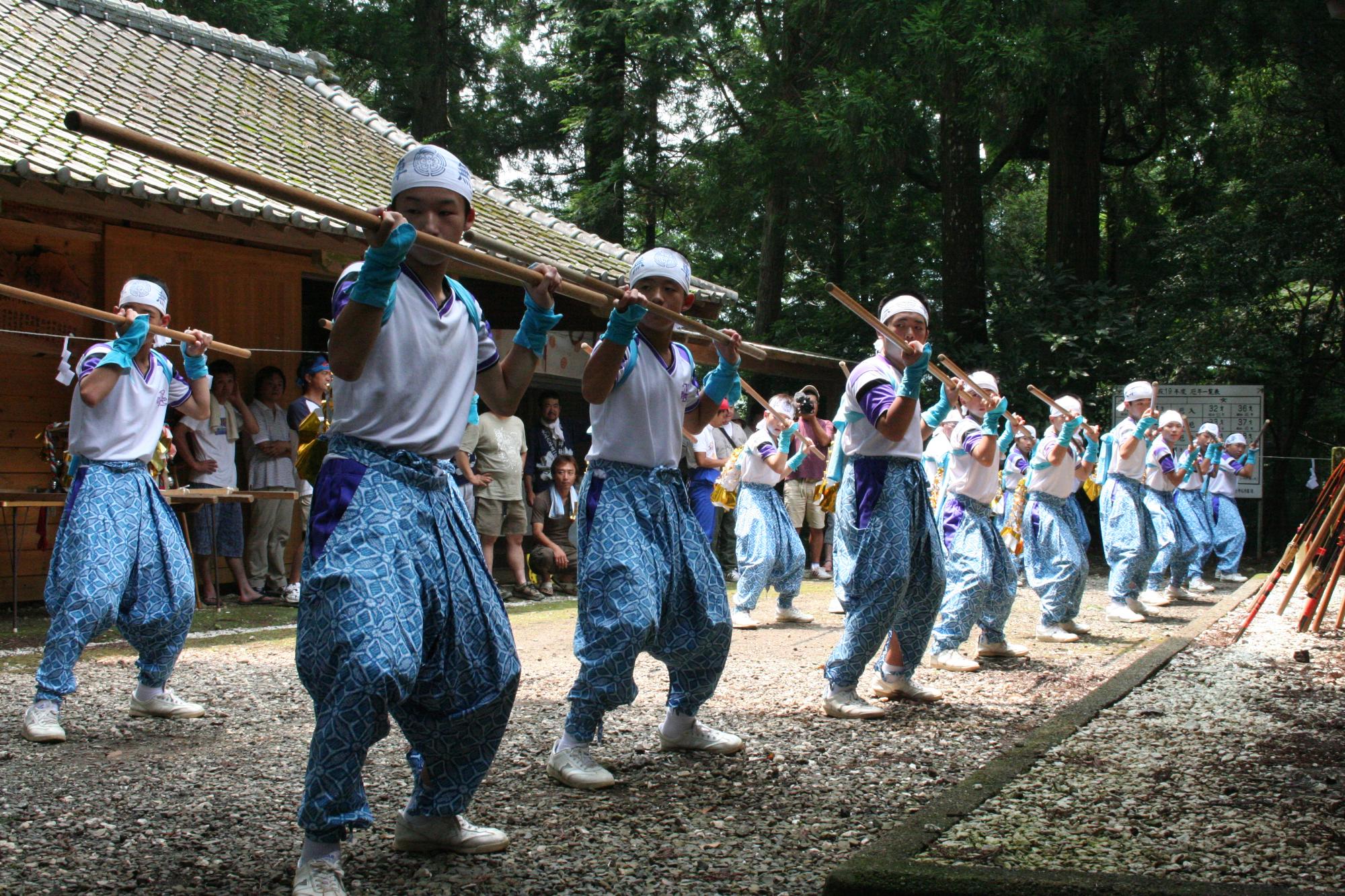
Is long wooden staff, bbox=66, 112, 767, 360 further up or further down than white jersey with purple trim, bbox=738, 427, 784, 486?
further up

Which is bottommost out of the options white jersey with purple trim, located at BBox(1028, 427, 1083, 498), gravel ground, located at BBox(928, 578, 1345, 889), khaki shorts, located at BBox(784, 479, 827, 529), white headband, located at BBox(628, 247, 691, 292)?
gravel ground, located at BBox(928, 578, 1345, 889)

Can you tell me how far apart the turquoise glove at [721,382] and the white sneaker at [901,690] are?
6.24ft

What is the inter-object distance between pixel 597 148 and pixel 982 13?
34.6 ft

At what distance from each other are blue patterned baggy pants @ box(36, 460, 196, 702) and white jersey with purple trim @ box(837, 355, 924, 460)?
10.2ft

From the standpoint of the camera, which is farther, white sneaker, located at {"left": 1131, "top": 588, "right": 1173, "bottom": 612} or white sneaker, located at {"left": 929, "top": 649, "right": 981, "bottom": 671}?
white sneaker, located at {"left": 1131, "top": 588, "right": 1173, "bottom": 612}

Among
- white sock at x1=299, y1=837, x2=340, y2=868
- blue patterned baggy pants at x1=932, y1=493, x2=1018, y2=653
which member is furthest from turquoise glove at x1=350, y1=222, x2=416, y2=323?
blue patterned baggy pants at x1=932, y1=493, x2=1018, y2=653

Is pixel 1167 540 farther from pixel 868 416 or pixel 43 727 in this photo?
pixel 43 727

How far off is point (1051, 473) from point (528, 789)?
5.87 meters

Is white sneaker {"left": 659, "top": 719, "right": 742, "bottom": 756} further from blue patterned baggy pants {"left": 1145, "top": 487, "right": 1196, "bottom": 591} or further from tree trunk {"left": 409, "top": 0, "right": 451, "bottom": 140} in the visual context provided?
tree trunk {"left": 409, "top": 0, "right": 451, "bottom": 140}

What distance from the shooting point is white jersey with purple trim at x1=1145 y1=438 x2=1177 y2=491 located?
1144 cm

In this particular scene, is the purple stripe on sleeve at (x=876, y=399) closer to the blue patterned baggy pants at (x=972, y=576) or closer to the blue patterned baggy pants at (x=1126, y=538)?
the blue patterned baggy pants at (x=972, y=576)

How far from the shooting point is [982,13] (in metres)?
14.1

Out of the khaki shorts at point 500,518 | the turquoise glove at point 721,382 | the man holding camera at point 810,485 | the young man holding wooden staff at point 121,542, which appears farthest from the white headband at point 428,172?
the man holding camera at point 810,485

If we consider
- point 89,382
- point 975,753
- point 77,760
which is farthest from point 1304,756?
point 89,382
